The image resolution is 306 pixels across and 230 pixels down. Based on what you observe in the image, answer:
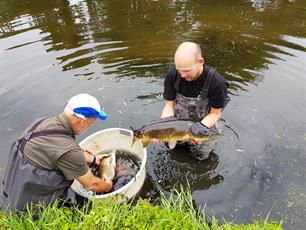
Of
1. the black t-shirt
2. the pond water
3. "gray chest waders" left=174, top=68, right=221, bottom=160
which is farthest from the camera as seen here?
the pond water

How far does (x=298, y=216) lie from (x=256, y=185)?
768 millimetres

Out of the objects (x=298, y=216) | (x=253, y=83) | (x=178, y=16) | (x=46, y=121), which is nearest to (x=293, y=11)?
(x=178, y=16)

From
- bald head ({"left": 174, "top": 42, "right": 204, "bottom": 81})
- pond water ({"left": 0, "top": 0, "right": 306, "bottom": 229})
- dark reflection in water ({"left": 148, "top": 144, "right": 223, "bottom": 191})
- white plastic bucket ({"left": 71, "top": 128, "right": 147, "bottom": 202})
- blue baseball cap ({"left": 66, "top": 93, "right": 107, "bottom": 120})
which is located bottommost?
dark reflection in water ({"left": 148, "top": 144, "right": 223, "bottom": 191})

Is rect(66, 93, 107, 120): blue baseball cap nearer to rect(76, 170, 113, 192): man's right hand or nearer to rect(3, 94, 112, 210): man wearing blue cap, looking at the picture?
rect(3, 94, 112, 210): man wearing blue cap

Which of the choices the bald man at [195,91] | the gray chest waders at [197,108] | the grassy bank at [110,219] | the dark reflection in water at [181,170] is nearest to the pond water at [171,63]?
the dark reflection in water at [181,170]

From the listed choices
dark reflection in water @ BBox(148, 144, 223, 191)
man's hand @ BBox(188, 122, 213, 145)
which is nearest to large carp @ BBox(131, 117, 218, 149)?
man's hand @ BBox(188, 122, 213, 145)

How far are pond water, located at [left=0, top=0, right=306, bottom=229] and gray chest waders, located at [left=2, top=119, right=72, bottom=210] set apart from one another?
5.69 feet

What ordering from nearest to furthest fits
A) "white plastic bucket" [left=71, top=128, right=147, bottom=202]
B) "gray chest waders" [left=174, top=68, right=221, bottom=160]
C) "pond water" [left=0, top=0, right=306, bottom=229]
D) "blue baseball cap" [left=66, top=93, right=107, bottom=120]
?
"blue baseball cap" [left=66, top=93, right=107, bottom=120] → "gray chest waders" [left=174, top=68, right=221, bottom=160] → "white plastic bucket" [left=71, top=128, right=147, bottom=202] → "pond water" [left=0, top=0, right=306, bottom=229]

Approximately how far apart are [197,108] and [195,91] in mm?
321

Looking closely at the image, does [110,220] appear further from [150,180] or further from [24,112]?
[24,112]

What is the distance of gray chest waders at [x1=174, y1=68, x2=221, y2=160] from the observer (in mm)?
Result: 5270

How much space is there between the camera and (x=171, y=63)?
887 cm

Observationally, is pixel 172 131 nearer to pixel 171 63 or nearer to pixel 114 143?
pixel 114 143

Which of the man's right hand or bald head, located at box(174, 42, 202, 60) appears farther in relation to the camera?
bald head, located at box(174, 42, 202, 60)
